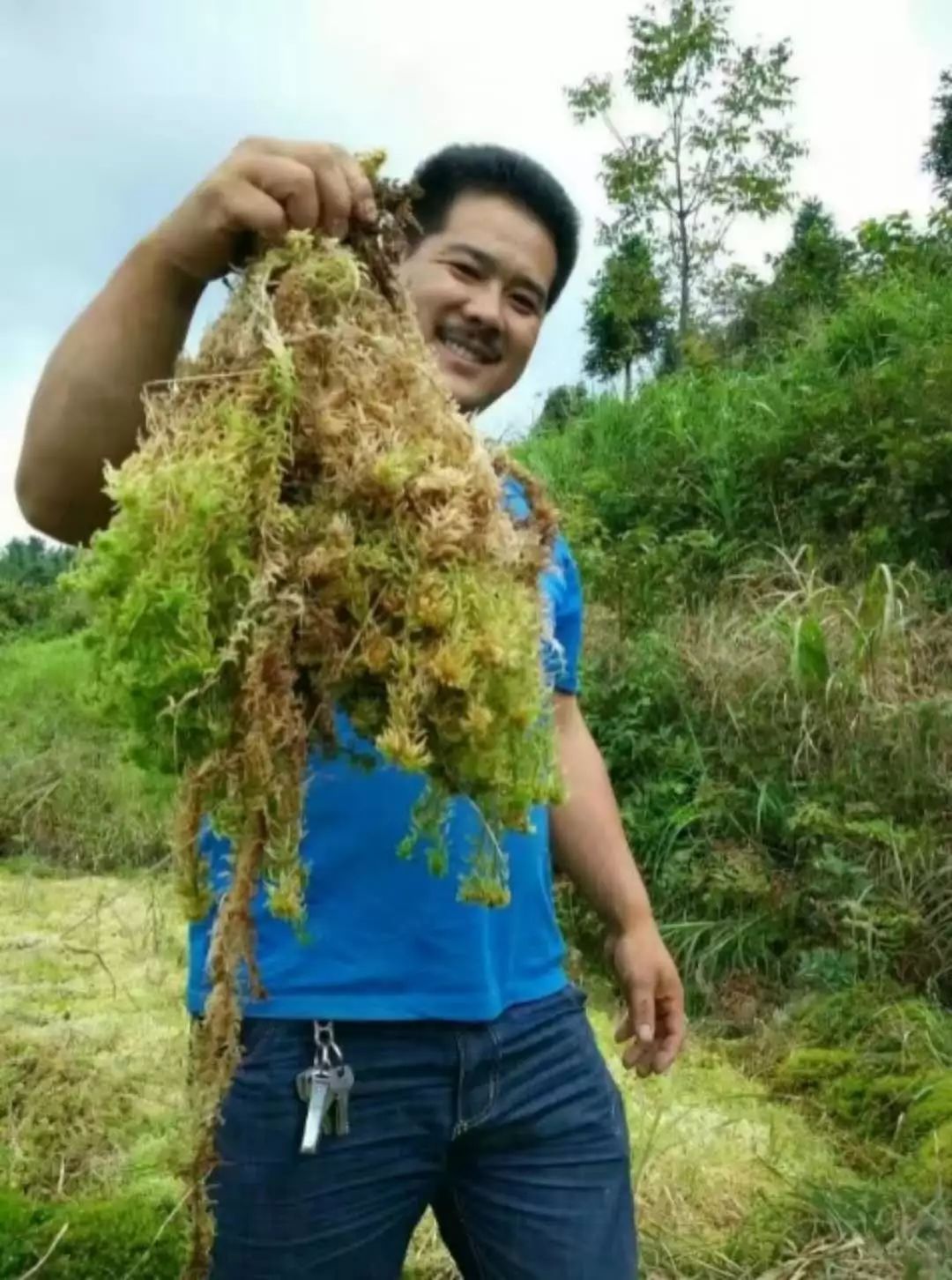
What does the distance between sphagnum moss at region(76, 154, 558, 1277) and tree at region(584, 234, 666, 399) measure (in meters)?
12.8

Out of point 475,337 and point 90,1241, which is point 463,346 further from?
point 90,1241

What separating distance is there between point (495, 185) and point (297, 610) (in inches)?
41.8

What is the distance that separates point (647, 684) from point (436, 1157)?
469cm

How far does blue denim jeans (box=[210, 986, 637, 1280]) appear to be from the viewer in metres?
1.75

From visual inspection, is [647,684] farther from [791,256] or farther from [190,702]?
[791,256]

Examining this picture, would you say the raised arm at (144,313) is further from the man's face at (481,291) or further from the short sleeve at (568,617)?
the short sleeve at (568,617)

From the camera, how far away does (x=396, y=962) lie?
1791mm

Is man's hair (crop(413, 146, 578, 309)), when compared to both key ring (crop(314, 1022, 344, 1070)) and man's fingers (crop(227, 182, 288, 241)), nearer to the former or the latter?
man's fingers (crop(227, 182, 288, 241))

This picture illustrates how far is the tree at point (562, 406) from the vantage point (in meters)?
11.3

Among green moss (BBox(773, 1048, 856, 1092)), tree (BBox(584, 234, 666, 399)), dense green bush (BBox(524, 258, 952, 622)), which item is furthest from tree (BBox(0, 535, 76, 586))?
green moss (BBox(773, 1048, 856, 1092))

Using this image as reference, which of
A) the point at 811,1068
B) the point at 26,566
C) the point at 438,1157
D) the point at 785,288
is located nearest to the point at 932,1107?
the point at 811,1068

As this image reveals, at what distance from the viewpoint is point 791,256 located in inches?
630

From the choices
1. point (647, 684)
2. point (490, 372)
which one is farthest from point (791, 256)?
point (490, 372)

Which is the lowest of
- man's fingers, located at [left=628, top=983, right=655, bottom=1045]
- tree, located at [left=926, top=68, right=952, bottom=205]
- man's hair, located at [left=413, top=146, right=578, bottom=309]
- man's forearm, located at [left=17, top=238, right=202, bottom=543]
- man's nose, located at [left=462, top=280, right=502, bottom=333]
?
man's fingers, located at [left=628, top=983, right=655, bottom=1045]
